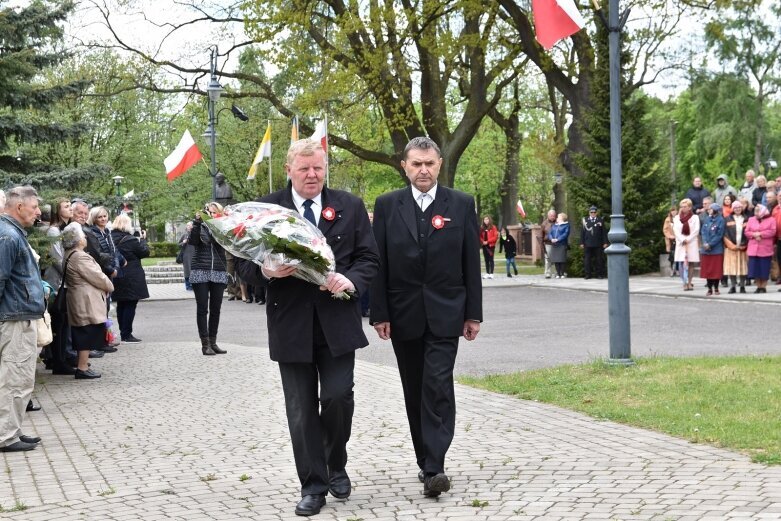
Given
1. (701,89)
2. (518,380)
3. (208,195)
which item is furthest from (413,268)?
(701,89)

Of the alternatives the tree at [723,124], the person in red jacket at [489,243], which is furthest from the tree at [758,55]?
the person in red jacket at [489,243]

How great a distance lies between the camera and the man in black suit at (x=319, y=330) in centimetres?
573

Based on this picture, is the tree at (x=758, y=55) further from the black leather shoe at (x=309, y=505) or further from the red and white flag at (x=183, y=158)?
the black leather shoe at (x=309, y=505)

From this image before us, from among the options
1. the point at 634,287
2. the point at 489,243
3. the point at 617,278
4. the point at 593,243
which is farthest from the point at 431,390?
the point at 489,243

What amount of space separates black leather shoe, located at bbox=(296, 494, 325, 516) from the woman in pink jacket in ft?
56.4

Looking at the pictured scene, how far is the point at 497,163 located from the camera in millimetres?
60688

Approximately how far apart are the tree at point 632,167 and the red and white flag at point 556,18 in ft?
58.5

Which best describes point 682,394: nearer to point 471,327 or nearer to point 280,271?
point 471,327

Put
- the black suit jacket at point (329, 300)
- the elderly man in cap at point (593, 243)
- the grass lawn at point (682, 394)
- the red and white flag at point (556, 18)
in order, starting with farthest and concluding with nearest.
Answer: the elderly man in cap at point (593, 243) → the red and white flag at point (556, 18) → the grass lawn at point (682, 394) → the black suit jacket at point (329, 300)

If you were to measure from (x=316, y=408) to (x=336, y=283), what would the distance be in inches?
31.0

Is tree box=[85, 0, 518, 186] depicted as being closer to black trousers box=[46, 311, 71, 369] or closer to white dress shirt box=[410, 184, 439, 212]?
black trousers box=[46, 311, 71, 369]

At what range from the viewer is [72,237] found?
11.8 meters

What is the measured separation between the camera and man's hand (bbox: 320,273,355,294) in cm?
562

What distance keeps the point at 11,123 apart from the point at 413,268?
14.4 metres
